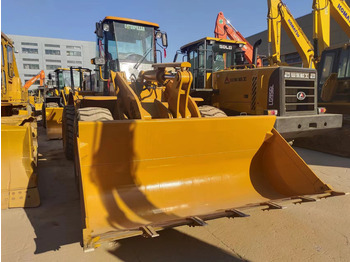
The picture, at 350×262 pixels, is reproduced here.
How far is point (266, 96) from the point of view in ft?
16.9

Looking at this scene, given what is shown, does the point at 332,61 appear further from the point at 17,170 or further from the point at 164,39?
the point at 17,170

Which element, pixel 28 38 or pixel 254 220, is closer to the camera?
pixel 254 220

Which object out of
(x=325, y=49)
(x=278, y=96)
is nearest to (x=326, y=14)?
(x=325, y=49)

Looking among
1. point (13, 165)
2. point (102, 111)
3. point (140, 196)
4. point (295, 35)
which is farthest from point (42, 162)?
point (295, 35)

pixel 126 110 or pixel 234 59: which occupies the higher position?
pixel 234 59

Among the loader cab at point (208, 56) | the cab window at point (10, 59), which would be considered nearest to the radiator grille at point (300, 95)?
the loader cab at point (208, 56)

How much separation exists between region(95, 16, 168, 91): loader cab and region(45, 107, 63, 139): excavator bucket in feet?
13.4

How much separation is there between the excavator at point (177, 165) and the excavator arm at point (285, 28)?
5.64m

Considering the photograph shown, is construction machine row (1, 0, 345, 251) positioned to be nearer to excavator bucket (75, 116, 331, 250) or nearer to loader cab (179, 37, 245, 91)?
excavator bucket (75, 116, 331, 250)

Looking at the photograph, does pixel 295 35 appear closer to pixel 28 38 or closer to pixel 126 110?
pixel 126 110

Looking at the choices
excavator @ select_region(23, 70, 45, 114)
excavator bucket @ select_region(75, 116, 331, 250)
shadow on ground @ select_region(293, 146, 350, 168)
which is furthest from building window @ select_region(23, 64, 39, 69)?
excavator bucket @ select_region(75, 116, 331, 250)

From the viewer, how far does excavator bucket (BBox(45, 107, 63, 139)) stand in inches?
352

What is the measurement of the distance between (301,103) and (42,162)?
5.53 meters

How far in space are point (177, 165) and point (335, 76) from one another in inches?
276
